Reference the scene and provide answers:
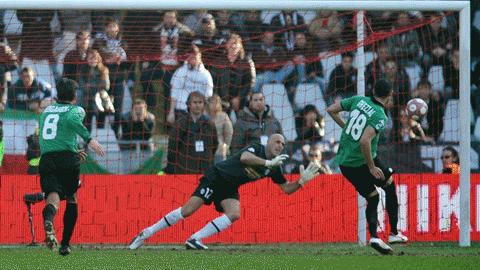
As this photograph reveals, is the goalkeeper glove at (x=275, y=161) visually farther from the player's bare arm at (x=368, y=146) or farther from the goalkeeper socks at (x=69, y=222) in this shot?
the goalkeeper socks at (x=69, y=222)

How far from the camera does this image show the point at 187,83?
18.0 metres

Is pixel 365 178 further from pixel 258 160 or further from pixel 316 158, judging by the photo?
pixel 316 158

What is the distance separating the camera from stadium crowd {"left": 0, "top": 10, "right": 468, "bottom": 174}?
17.4 meters

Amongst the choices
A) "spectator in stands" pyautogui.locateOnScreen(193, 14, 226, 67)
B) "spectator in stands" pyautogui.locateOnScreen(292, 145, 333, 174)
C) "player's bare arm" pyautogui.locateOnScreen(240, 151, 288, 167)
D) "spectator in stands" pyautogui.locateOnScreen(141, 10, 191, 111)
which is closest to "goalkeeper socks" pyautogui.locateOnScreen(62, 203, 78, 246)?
"player's bare arm" pyautogui.locateOnScreen(240, 151, 288, 167)

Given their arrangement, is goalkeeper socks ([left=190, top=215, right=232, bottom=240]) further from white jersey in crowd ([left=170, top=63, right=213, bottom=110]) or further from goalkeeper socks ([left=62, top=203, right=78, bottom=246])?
white jersey in crowd ([left=170, top=63, right=213, bottom=110])

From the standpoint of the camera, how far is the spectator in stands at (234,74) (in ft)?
57.7

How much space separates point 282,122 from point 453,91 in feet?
11.1

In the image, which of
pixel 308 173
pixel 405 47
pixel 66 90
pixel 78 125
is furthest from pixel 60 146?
pixel 405 47

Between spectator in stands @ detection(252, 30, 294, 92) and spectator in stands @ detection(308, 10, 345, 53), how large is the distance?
0.58 metres

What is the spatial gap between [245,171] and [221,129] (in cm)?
282

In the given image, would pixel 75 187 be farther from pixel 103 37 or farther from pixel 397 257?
pixel 103 37

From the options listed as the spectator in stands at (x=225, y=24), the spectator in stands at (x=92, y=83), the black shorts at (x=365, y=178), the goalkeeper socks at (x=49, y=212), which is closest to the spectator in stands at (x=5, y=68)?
the spectator in stands at (x=92, y=83)

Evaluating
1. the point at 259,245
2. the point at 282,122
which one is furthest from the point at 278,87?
the point at 259,245

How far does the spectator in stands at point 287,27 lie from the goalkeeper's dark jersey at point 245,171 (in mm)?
3930
